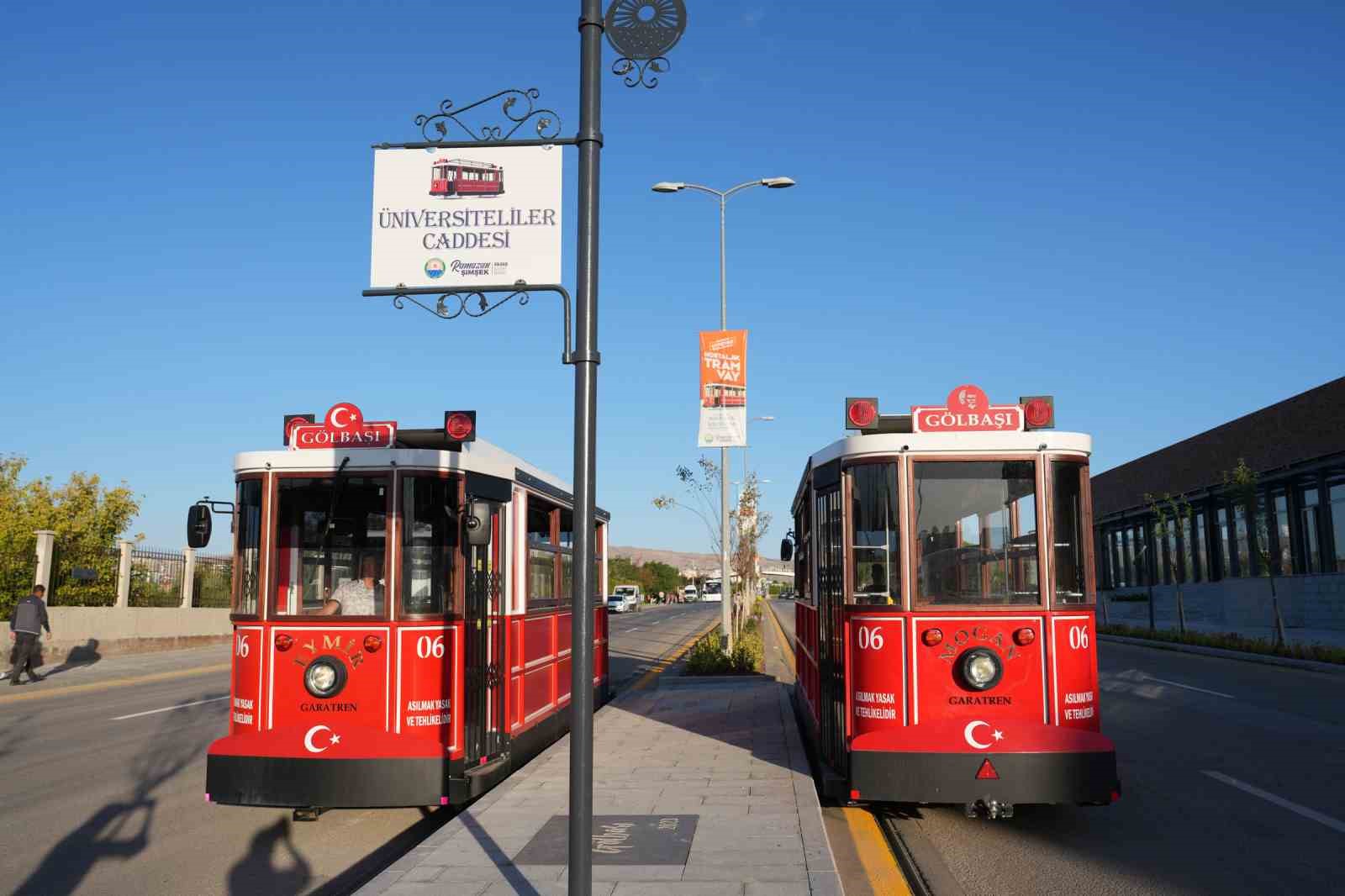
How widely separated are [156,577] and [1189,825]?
95.5 feet

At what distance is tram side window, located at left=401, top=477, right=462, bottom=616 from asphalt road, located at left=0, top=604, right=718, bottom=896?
179 cm

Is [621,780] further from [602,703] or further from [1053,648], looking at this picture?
[602,703]

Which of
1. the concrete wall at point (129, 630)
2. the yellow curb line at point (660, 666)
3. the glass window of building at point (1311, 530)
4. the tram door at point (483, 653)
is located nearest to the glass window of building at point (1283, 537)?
the glass window of building at point (1311, 530)

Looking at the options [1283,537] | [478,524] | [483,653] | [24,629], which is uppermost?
[1283,537]

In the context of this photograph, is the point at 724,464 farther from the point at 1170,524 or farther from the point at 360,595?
the point at 1170,524

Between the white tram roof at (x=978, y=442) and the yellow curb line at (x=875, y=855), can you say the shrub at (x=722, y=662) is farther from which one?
the white tram roof at (x=978, y=442)

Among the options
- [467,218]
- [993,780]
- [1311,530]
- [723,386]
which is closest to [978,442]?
[993,780]

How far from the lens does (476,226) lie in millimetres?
5855

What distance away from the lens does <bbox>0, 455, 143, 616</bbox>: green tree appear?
25.9 metres

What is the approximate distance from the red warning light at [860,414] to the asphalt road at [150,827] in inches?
178

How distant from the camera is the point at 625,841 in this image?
7.12 meters

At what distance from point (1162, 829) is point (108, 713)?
14393mm

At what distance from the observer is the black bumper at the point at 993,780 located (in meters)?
7.28

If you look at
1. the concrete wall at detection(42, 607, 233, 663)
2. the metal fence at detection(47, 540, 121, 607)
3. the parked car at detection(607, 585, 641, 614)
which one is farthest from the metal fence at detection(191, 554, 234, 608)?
the parked car at detection(607, 585, 641, 614)
